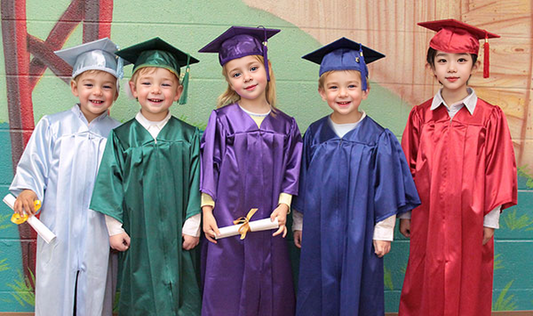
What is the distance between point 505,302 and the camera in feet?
10.7

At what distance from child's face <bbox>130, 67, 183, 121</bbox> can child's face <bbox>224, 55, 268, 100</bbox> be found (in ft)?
1.09

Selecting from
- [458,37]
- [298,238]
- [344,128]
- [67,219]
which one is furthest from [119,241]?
[458,37]

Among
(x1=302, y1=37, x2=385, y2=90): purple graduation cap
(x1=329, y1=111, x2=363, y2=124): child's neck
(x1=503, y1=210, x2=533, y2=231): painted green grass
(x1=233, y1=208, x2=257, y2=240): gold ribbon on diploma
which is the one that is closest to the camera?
(x1=233, y1=208, x2=257, y2=240): gold ribbon on diploma

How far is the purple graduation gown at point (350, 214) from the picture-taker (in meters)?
2.39

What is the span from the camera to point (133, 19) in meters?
3.07

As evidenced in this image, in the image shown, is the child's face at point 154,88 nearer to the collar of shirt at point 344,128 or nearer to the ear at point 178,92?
the ear at point 178,92

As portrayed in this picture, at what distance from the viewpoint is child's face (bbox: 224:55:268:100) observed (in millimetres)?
2441

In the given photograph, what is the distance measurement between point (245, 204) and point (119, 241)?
2.23ft

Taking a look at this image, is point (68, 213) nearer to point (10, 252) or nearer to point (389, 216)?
point (10, 252)

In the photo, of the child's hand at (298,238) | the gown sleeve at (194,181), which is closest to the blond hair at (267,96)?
the gown sleeve at (194,181)

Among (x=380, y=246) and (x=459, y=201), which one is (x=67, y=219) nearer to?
(x=380, y=246)

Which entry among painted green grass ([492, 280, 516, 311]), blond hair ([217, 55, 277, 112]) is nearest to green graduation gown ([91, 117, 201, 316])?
blond hair ([217, 55, 277, 112])

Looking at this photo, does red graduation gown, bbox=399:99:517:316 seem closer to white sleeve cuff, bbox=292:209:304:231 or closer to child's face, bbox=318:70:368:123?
child's face, bbox=318:70:368:123

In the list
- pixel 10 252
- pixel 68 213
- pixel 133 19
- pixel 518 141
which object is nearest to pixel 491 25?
pixel 518 141
